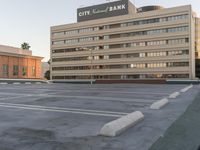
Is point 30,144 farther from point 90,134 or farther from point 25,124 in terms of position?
point 25,124

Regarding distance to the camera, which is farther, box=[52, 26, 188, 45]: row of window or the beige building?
box=[52, 26, 188, 45]: row of window

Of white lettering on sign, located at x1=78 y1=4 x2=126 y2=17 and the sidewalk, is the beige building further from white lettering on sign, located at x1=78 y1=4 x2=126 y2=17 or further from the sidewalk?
the sidewalk

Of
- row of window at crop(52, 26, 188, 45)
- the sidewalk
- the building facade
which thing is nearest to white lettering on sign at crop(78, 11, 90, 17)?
row of window at crop(52, 26, 188, 45)

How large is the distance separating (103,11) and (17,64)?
38462mm

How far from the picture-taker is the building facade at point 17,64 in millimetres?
75494

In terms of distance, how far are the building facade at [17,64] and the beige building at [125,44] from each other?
1011cm

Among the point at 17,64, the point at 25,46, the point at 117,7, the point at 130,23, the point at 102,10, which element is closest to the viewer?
the point at 130,23

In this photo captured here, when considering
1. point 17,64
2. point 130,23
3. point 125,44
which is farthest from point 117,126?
point 17,64

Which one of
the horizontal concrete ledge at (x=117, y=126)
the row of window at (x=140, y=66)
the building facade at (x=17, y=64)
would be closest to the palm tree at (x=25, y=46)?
the building facade at (x=17, y=64)

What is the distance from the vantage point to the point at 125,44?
261ft

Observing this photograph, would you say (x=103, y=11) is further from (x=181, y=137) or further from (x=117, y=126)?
(x=181, y=137)

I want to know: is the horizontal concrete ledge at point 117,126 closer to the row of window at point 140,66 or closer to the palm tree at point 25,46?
the row of window at point 140,66

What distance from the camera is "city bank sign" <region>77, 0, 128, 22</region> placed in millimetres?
84812

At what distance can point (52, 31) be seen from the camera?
97125mm
